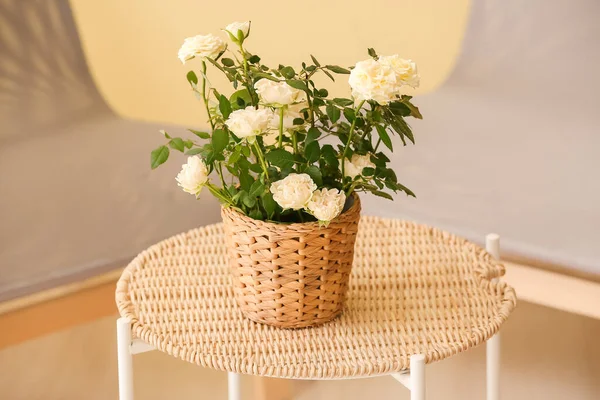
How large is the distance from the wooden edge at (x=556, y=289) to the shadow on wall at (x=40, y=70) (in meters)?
0.98

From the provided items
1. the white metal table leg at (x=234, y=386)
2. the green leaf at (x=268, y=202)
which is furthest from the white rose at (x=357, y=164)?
the white metal table leg at (x=234, y=386)

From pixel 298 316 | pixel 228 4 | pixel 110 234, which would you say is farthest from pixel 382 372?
pixel 228 4

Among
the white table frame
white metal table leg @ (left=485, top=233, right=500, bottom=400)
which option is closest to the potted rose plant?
the white table frame

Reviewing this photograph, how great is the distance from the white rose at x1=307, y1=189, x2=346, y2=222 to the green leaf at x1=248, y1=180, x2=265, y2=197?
0.20 ft

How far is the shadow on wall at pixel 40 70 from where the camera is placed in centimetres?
186

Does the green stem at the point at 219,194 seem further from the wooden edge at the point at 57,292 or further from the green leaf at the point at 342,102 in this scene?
the wooden edge at the point at 57,292

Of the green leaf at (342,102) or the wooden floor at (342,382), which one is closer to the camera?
the green leaf at (342,102)

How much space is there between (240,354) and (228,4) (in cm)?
127

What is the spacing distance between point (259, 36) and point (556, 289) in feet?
3.34

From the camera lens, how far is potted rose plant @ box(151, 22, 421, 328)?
105 cm

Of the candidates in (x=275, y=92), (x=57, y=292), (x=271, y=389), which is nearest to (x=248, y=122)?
(x=275, y=92)

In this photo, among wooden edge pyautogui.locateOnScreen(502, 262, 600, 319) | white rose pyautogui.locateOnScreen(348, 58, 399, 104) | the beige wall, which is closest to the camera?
white rose pyautogui.locateOnScreen(348, 58, 399, 104)

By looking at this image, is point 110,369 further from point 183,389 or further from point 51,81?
point 51,81

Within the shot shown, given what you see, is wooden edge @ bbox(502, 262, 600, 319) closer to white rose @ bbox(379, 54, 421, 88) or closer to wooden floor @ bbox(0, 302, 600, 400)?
wooden floor @ bbox(0, 302, 600, 400)
